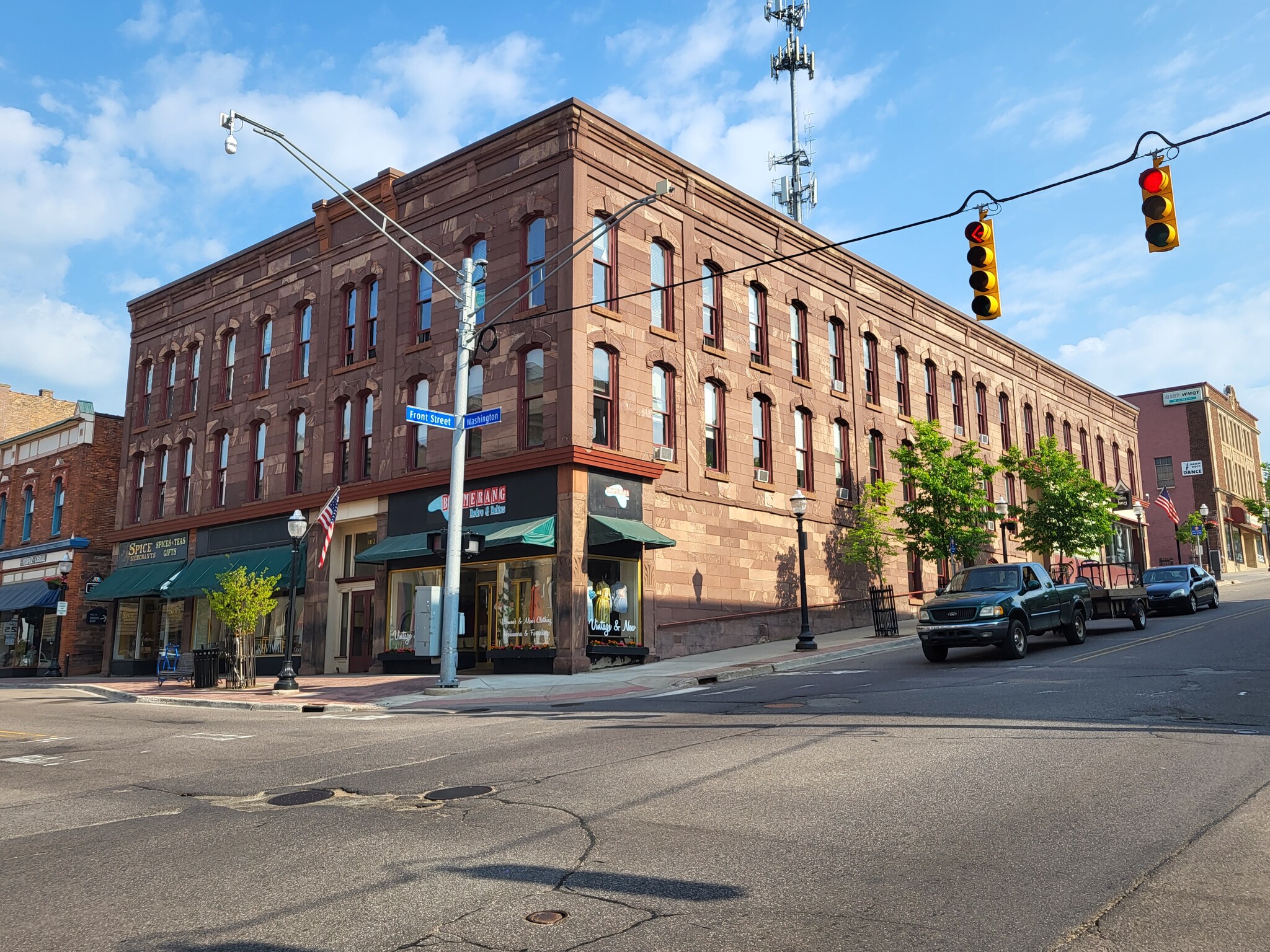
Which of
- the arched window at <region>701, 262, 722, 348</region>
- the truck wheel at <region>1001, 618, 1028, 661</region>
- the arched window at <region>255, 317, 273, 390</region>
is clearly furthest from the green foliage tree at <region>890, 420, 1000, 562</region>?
the arched window at <region>255, 317, 273, 390</region>

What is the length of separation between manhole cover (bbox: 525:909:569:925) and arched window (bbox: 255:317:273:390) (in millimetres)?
31139

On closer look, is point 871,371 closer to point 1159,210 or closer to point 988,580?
point 988,580

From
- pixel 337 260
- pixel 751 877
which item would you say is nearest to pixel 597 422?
pixel 337 260

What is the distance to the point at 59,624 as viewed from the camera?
39.4 metres

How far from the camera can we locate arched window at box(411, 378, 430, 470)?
27.4 m

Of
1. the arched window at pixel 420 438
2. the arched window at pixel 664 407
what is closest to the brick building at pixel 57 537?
the arched window at pixel 420 438

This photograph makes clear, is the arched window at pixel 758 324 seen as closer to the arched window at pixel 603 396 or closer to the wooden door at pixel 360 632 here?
the arched window at pixel 603 396

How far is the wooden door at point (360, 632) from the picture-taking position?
28234 millimetres

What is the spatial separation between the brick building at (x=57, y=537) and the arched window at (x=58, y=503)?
0.04 metres

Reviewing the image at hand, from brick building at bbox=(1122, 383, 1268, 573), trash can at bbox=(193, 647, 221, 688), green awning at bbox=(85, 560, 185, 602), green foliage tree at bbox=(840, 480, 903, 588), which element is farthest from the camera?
brick building at bbox=(1122, 383, 1268, 573)

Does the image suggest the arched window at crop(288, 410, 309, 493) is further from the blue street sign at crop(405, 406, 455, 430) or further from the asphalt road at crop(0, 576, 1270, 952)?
the asphalt road at crop(0, 576, 1270, 952)

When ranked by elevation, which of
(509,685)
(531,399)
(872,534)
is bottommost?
(509,685)

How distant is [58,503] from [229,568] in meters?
16.3

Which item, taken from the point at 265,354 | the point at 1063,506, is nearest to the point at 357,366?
the point at 265,354
